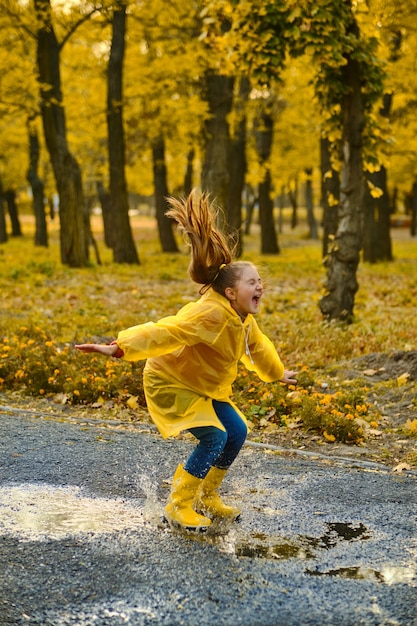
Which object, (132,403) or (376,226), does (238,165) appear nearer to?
(376,226)

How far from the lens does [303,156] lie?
102ft

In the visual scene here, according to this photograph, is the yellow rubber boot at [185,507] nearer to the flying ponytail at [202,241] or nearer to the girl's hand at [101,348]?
the girl's hand at [101,348]

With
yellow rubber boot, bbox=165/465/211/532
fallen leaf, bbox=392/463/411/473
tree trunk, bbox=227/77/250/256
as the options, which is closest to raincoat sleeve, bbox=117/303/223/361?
yellow rubber boot, bbox=165/465/211/532

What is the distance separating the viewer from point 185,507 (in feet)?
13.9

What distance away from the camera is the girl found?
13.4 feet

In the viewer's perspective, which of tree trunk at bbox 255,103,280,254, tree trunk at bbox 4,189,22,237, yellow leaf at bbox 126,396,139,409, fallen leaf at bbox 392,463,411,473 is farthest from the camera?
tree trunk at bbox 4,189,22,237

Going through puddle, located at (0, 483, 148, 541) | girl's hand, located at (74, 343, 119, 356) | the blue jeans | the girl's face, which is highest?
the girl's face

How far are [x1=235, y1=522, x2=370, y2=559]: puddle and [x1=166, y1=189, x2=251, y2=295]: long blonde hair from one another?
4.71ft

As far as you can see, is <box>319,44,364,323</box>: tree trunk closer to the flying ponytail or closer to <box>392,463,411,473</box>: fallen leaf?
<box>392,463,411,473</box>: fallen leaf

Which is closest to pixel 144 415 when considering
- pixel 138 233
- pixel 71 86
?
pixel 71 86

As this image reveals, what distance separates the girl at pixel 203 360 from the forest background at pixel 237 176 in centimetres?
61

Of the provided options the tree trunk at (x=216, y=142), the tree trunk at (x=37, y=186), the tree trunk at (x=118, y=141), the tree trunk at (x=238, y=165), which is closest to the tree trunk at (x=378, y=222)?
the tree trunk at (x=238, y=165)

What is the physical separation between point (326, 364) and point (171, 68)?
1254cm

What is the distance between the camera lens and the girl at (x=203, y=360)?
13.4 feet
